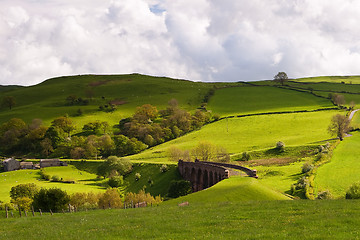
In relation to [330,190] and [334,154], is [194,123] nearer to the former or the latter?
[334,154]

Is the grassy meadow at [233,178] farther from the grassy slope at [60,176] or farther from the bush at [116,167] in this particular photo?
the bush at [116,167]

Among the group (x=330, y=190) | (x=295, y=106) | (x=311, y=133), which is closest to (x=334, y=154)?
(x=330, y=190)

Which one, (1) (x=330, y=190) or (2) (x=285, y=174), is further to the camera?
(2) (x=285, y=174)

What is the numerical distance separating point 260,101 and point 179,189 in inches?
3973

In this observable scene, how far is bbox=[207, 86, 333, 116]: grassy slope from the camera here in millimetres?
156750

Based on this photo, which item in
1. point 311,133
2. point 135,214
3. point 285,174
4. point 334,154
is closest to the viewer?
point 135,214

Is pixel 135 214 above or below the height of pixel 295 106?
below

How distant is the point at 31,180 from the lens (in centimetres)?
10100

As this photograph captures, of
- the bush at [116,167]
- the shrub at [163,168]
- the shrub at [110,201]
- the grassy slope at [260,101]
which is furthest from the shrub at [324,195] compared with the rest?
the grassy slope at [260,101]

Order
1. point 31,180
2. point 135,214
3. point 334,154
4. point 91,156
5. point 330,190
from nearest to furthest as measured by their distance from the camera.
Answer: point 135,214, point 330,190, point 334,154, point 31,180, point 91,156

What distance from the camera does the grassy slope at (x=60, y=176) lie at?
→ 89812mm

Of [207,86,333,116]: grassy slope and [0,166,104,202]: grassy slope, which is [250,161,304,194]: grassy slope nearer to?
[0,166,104,202]: grassy slope

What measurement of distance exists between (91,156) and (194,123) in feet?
127

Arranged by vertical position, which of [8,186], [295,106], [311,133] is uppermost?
[295,106]
